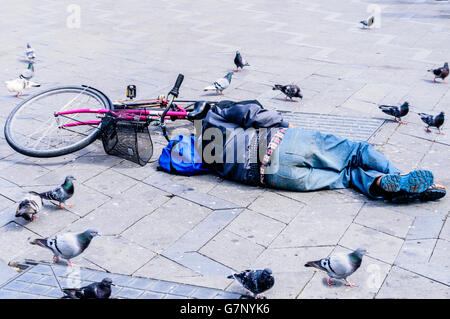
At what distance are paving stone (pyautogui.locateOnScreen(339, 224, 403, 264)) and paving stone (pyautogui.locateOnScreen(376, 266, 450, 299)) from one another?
9.5 inches

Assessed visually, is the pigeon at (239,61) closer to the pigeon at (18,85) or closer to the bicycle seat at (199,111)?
the bicycle seat at (199,111)

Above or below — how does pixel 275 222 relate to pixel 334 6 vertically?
below

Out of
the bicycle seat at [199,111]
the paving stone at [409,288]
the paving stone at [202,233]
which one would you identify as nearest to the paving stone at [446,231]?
Result: the paving stone at [409,288]

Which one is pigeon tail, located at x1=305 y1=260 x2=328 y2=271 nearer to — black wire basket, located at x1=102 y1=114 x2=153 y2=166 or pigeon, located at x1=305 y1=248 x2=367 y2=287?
pigeon, located at x1=305 y1=248 x2=367 y2=287

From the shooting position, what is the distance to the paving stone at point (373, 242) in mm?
4516

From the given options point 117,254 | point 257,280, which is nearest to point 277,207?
point 257,280

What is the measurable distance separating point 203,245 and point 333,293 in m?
Answer: 1.33

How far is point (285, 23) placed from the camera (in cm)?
1412

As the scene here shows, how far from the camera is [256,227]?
500 centimetres

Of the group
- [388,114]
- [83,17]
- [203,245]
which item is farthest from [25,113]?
[83,17]

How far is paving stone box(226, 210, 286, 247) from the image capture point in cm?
484

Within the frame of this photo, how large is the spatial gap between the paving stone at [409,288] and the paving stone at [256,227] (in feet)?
3.87

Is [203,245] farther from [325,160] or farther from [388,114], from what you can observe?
[388,114]

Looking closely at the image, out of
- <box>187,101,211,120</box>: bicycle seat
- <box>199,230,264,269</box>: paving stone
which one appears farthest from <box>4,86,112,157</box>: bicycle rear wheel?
<box>199,230,264,269</box>: paving stone
